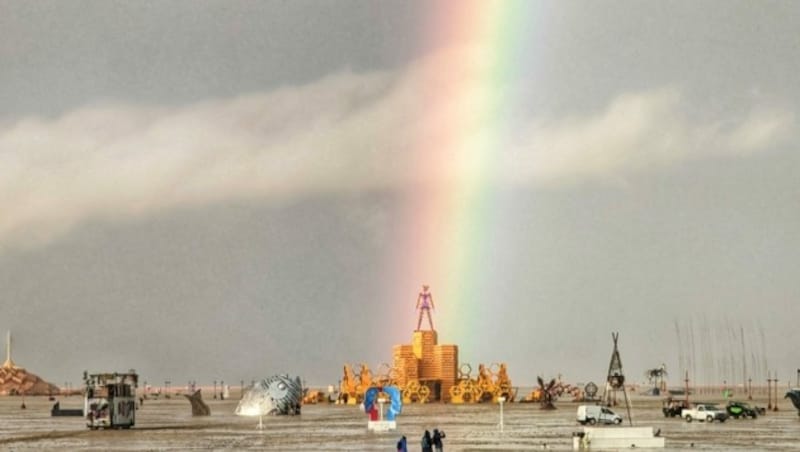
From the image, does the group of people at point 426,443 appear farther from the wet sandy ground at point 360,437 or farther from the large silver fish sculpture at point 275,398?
the large silver fish sculpture at point 275,398

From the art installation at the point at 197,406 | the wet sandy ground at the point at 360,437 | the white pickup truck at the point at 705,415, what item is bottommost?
the wet sandy ground at the point at 360,437

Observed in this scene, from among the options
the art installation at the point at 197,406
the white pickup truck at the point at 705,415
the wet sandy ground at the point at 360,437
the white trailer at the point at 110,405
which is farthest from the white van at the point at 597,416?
the art installation at the point at 197,406

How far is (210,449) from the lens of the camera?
72062mm

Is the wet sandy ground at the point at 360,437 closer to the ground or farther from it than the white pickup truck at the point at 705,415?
closer to the ground

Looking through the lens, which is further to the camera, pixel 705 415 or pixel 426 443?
pixel 705 415

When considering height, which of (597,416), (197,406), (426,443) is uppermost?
(197,406)

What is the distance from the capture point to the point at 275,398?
13650 cm

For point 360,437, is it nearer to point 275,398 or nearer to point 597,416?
point 597,416

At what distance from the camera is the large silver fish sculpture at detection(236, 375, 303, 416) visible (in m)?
136

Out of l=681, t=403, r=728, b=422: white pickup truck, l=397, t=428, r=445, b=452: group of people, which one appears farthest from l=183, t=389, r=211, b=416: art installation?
l=397, t=428, r=445, b=452: group of people

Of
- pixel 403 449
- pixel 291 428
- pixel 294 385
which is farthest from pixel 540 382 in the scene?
pixel 403 449

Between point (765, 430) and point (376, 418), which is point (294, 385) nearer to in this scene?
point (376, 418)

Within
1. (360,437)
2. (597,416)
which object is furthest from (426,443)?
(597,416)

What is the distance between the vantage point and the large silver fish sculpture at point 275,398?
136 meters
